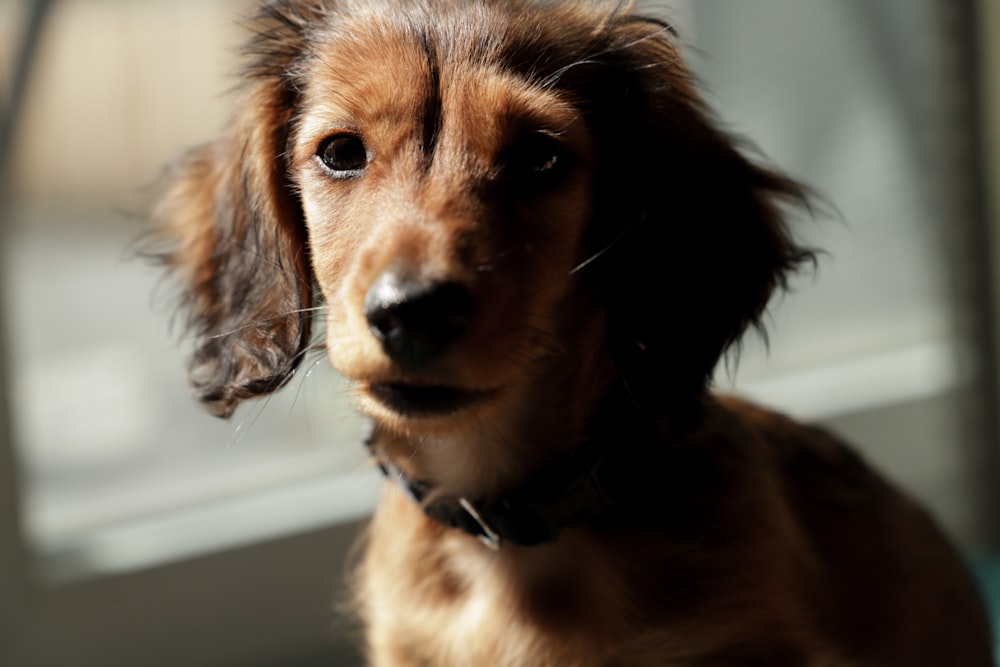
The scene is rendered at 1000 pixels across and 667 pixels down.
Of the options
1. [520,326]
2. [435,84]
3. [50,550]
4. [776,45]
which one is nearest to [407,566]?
[520,326]

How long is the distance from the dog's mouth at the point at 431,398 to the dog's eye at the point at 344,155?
9.9 inches

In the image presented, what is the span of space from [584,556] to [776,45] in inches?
59.6

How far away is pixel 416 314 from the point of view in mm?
1100

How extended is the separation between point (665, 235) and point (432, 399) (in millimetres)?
337

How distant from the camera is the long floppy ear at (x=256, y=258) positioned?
1.40 meters

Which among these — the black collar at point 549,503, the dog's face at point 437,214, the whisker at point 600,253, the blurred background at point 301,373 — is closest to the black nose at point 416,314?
the dog's face at point 437,214

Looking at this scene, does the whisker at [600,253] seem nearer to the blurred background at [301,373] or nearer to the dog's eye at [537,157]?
the dog's eye at [537,157]

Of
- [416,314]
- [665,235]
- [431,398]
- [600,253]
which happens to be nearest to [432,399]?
[431,398]

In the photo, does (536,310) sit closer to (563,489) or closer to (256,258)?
Result: (563,489)

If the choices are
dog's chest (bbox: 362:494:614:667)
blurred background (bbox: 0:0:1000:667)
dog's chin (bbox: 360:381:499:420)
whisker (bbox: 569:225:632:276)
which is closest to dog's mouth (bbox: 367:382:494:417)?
dog's chin (bbox: 360:381:499:420)

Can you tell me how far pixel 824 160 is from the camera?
264 centimetres

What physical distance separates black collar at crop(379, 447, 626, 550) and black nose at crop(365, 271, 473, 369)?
305 mm

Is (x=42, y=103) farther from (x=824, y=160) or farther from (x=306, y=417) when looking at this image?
(x=824, y=160)

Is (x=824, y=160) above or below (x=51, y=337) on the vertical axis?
above
